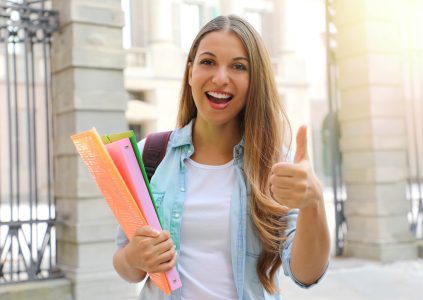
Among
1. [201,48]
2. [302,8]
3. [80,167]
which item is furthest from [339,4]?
[302,8]

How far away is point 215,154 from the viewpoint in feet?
6.20

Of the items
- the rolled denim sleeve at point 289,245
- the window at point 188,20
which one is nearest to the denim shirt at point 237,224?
the rolled denim sleeve at point 289,245

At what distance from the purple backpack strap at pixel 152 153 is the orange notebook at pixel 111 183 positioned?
0.31m

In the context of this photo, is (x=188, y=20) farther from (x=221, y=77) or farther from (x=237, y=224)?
(x=237, y=224)

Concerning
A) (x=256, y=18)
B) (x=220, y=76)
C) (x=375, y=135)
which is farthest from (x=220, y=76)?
(x=256, y=18)

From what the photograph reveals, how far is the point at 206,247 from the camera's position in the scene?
5.78 ft

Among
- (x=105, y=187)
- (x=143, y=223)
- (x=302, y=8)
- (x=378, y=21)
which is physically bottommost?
(x=143, y=223)

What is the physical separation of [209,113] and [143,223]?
1.44 ft

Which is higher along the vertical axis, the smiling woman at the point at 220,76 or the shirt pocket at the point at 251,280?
the smiling woman at the point at 220,76

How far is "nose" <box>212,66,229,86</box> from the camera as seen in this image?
174cm

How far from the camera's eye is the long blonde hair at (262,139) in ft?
5.72

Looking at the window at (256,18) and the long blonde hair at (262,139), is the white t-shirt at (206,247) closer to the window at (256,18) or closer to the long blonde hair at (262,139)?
the long blonde hair at (262,139)

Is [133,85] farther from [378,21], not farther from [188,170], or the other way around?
[188,170]

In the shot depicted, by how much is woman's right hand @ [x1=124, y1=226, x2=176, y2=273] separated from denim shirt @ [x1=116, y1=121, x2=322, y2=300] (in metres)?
0.18
